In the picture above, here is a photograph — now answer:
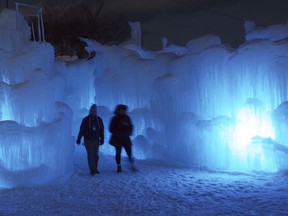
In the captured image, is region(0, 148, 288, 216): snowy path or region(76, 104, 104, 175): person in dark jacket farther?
region(76, 104, 104, 175): person in dark jacket

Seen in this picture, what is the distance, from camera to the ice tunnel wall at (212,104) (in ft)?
32.8

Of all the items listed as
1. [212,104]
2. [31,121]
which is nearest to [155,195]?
[31,121]

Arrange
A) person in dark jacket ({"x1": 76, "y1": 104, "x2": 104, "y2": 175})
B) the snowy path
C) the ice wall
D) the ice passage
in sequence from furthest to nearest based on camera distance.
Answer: person in dark jacket ({"x1": 76, "y1": 104, "x2": 104, "y2": 175}), the ice passage, the ice wall, the snowy path

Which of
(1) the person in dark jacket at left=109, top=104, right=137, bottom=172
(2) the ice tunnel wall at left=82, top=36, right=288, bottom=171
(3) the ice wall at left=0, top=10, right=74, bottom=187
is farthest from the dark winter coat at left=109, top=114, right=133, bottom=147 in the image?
(2) the ice tunnel wall at left=82, top=36, right=288, bottom=171

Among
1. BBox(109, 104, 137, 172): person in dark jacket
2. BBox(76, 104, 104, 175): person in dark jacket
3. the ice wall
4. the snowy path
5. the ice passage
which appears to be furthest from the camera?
BBox(109, 104, 137, 172): person in dark jacket

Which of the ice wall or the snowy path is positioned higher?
the ice wall

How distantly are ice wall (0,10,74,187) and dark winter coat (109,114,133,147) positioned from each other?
1152 millimetres

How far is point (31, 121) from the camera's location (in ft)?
32.3

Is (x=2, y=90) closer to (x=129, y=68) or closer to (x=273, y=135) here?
(x=129, y=68)

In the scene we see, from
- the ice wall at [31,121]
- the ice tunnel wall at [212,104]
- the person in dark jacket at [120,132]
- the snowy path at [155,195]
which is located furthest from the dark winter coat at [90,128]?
the ice tunnel wall at [212,104]

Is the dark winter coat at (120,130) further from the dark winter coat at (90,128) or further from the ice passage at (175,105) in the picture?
the ice passage at (175,105)

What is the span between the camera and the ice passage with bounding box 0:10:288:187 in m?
9.63

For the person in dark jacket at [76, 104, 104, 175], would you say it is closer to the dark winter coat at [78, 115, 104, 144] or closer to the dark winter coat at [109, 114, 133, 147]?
the dark winter coat at [78, 115, 104, 144]

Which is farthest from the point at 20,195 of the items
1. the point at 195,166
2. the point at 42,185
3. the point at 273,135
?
the point at 273,135
